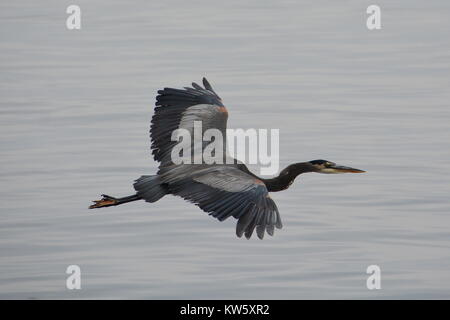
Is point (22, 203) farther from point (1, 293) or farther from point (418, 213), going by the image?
point (418, 213)

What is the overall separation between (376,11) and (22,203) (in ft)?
40.1

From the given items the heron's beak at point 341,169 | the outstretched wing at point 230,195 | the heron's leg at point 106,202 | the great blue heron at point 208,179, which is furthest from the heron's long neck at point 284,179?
the heron's leg at point 106,202

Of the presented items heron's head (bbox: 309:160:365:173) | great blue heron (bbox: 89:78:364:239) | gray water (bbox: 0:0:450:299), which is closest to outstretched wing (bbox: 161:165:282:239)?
great blue heron (bbox: 89:78:364:239)

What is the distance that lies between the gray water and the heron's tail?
23.9 inches

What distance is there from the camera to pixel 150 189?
12.1 metres

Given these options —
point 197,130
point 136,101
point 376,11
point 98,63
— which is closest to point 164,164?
point 197,130

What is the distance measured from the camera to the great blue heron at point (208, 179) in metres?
11.3

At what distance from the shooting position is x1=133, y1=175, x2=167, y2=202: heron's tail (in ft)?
39.2

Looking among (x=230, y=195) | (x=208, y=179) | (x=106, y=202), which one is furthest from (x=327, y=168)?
(x=106, y=202)

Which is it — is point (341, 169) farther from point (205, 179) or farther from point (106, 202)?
point (106, 202)

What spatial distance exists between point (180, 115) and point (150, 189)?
1.28 metres

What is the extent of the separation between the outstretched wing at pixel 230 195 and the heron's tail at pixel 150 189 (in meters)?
0.08

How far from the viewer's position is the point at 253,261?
479 inches

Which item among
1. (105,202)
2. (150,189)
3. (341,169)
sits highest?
(341,169)
